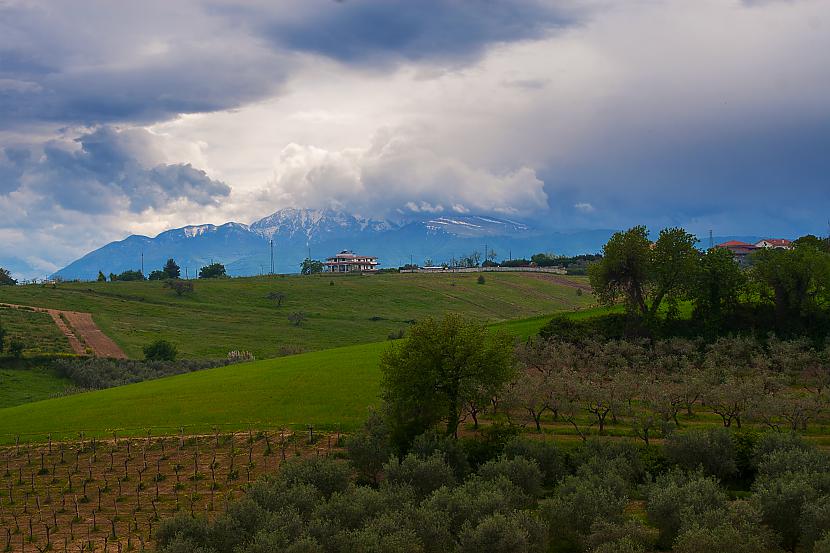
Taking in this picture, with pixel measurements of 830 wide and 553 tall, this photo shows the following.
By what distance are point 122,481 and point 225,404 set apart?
15.5m

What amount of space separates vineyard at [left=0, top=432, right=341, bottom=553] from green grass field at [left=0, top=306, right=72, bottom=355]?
2463 inches

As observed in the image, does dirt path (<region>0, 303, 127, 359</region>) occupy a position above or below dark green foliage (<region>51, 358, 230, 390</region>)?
above

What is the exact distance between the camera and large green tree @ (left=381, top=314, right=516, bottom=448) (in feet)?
138

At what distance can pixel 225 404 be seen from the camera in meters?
57.5

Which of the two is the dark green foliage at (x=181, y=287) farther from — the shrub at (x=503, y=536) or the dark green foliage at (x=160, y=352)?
the shrub at (x=503, y=536)

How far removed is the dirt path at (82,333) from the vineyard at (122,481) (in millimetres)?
61752

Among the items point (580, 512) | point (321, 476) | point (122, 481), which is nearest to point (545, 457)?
point (580, 512)

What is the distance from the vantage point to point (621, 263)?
70.4 meters

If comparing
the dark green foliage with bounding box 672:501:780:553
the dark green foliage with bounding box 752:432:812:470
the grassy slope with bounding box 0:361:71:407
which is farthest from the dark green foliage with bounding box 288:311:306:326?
the dark green foliage with bounding box 672:501:780:553

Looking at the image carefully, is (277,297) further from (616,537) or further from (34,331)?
(616,537)

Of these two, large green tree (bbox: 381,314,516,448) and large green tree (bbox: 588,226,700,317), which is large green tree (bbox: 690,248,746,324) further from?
large green tree (bbox: 381,314,516,448)

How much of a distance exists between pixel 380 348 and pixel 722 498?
50.0m

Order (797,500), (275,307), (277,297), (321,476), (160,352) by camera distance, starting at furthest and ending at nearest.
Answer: (277,297), (275,307), (160,352), (321,476), (797,500)

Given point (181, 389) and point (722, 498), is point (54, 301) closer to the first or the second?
point (181, 389)
